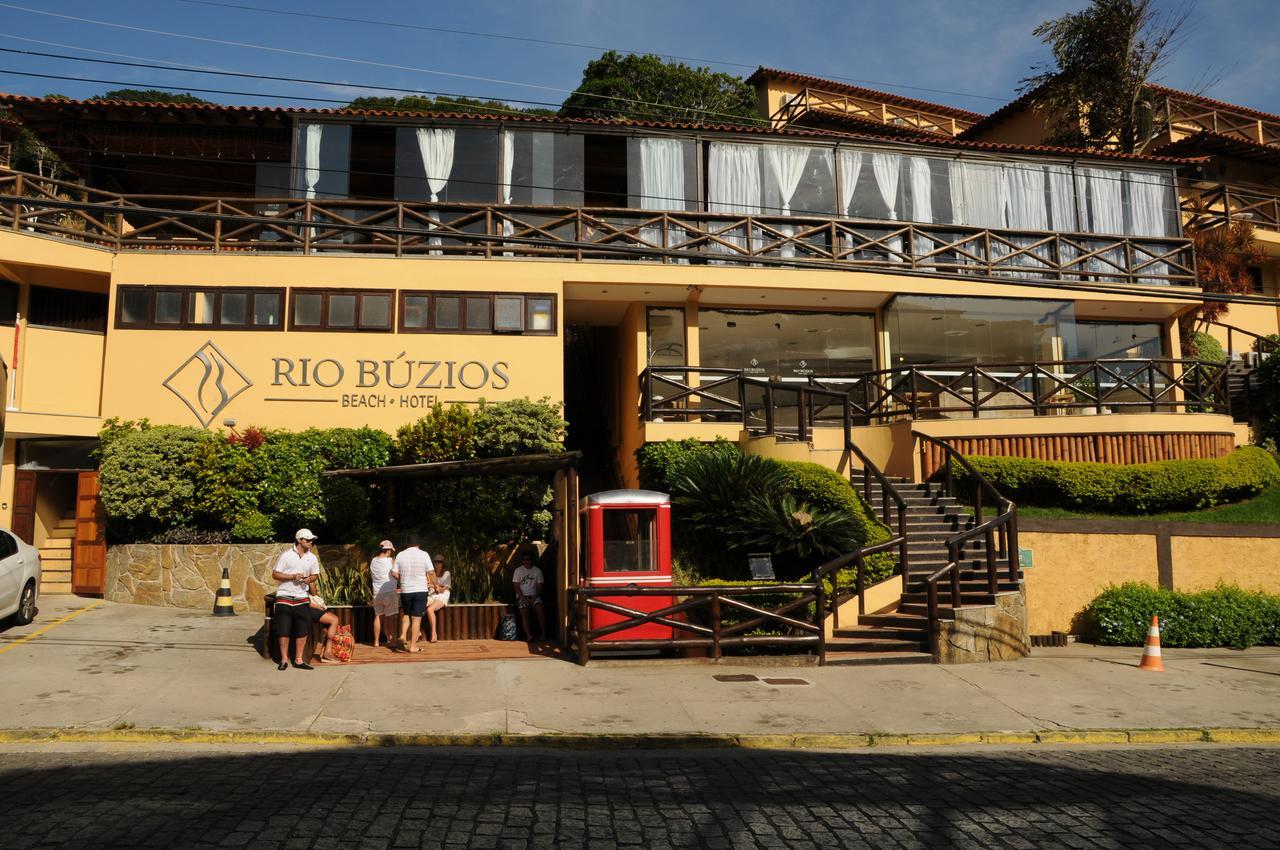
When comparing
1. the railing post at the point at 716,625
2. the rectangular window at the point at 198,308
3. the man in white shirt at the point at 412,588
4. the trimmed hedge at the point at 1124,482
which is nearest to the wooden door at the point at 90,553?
the rectangular window at the point at 198,308

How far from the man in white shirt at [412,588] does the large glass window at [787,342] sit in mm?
10032

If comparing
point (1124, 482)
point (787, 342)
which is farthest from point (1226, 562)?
point (787, 342)

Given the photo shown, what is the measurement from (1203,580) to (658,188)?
1277 cm

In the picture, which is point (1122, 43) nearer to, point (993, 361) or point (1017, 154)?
point (1017, 154)

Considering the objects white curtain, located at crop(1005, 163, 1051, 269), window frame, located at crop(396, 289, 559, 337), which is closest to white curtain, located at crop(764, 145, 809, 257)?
white curtain, located at crop(1005, 163, 1051, 269)

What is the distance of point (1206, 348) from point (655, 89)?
82.9 ft

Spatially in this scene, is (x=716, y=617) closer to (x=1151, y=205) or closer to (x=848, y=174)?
(x=848, y=174)

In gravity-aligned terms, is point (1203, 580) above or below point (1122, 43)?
below

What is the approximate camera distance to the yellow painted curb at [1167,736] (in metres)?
9.21

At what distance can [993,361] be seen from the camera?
2088cm

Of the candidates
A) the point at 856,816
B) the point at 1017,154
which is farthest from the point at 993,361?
the point at 856,816

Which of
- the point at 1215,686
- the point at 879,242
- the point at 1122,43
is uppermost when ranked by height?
the point at 1122,43

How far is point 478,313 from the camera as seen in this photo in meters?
18.8

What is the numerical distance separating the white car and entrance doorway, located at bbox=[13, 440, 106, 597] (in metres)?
2.53
